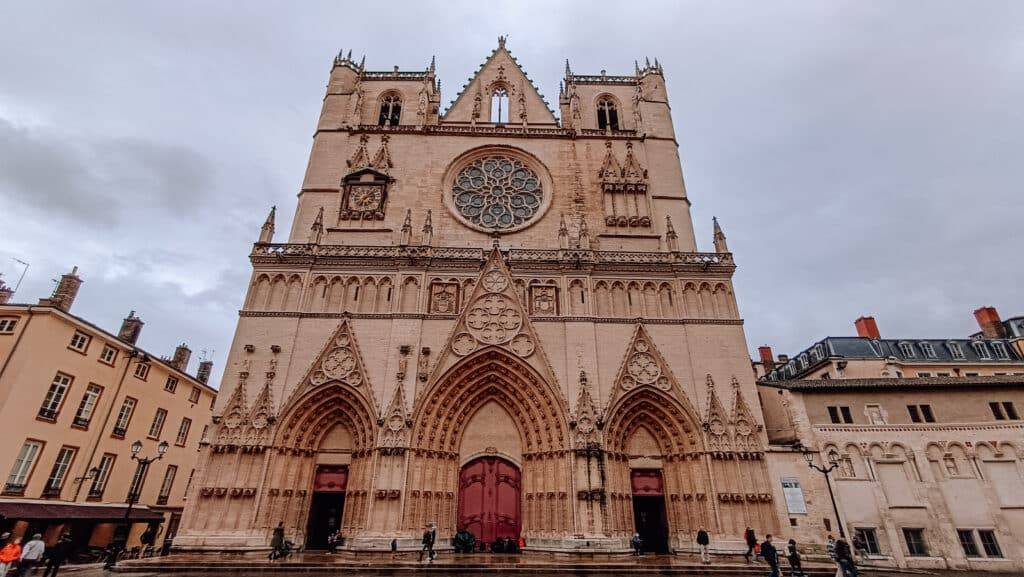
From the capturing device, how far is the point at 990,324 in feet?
87.7

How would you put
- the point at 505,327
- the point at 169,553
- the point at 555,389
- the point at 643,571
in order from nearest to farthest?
the point at 643,571 → the point at 169,553 → the point at 555,389 → the point at 505,327

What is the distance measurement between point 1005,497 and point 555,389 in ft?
49.8

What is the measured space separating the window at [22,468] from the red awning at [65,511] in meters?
0.46

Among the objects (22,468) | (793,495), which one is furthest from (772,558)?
(22,468)

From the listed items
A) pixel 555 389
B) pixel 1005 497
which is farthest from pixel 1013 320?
pixel 555 389

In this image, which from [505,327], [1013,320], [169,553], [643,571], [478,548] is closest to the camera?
[643,571]

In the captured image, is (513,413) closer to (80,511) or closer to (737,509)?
(737,509)

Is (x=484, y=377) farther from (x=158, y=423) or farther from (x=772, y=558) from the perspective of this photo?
(x=158, y=423)

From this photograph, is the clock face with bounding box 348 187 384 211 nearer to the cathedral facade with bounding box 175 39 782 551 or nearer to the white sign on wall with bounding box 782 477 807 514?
the cathedral facade with bounding box 175 39 782 551

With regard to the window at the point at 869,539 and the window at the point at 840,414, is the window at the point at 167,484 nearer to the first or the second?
the window at the point at 869,539

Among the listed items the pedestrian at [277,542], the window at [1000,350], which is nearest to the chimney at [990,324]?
the window at [1000,350]

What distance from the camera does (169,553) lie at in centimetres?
1442

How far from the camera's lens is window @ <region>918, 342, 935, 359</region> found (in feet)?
80.5

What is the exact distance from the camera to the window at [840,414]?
16.9 m
